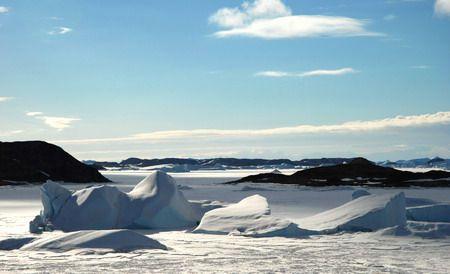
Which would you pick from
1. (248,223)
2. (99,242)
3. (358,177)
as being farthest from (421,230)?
(358,177)

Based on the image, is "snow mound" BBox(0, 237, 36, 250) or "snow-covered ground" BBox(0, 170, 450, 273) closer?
"snow-covered ground" BBox(0, 170, 450, 273)

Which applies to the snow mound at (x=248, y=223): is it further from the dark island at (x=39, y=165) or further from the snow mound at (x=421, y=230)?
the dark island at (x=39, y=165)

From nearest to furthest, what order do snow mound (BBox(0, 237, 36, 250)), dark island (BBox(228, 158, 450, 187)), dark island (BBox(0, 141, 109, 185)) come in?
snow mound (BBox(0, 237, 36, 250)) < dark island (BBox(228, 158, 450, 187)) < dark island (BBox(0, 141, 109, 185))

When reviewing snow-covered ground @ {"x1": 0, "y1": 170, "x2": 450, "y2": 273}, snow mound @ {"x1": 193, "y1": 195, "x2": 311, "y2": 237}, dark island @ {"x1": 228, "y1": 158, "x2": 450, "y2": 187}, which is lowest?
snow-covered ground @ {"x1": 0, "y1": 170, "x2": 450, "y2": 273}

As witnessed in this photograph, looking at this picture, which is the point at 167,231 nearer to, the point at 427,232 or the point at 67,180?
the point at 427,232

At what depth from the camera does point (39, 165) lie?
127 feet

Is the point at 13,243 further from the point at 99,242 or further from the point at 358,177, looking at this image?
the point at 358,177

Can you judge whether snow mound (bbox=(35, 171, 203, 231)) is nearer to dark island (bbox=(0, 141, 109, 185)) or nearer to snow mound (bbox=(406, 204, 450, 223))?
snow mound (bbox=(406, 204, 450, 223))

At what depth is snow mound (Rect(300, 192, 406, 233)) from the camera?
1077cm

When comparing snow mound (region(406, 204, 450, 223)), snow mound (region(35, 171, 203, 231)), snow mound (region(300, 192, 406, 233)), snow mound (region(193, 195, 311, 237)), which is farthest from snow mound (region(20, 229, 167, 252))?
snow mound (region(406, 204, 450, 223))

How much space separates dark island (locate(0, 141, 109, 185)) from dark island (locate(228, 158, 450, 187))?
10.9m

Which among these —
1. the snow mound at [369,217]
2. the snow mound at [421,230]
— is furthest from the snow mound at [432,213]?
the snow mound at [421,230]

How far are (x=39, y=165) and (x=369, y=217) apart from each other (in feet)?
103

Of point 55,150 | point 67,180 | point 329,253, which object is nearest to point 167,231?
point 329,253
